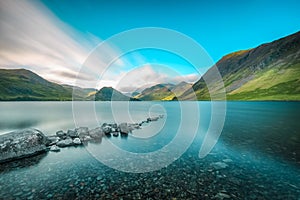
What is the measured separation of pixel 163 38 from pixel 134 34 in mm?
4278

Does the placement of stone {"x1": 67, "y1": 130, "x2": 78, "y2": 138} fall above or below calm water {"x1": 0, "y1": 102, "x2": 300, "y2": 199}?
above

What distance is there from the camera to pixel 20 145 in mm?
11508

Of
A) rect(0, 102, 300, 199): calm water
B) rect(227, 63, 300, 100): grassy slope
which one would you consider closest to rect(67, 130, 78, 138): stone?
rect(0, 102, 300, 199): calm water

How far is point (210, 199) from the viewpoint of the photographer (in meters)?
6.47

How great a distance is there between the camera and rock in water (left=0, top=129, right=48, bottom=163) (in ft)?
35.4

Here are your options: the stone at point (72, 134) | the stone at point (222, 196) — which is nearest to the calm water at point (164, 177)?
the stone at point (222, 196)

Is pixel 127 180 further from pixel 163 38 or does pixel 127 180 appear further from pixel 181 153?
pixel 163 38

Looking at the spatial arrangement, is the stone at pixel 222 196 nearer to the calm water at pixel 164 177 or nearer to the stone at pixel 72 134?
the calm water at pixel 164 177

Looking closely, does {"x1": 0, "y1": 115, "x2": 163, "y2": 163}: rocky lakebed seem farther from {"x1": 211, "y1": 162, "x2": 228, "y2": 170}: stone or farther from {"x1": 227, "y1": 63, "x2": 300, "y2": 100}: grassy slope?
{"x1": 227, "y1": 63, "x2": 300, "y2": 100}: grassy slope

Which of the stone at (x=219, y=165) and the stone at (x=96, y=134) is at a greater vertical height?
the stone at (x=96, y=134)

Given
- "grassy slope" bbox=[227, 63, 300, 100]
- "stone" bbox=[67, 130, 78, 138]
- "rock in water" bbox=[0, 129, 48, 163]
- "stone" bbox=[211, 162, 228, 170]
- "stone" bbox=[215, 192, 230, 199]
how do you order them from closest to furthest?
"stone" bbox=[215, 192, 230, 199]
"stone" bbox=[211, 162, 228, 170]
"rock in water" bbox=[0, 129, 48, 163]
"stone" bbox=[67, 130, 78, 138]
"grassy slope" bbox=[227, 63, 300, 100]

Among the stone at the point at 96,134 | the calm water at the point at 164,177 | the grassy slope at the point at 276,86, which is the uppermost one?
the grassy slope at the point at 276,86

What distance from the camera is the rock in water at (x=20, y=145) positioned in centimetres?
1079

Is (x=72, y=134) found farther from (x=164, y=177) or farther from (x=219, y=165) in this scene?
(x=219, y=165)
